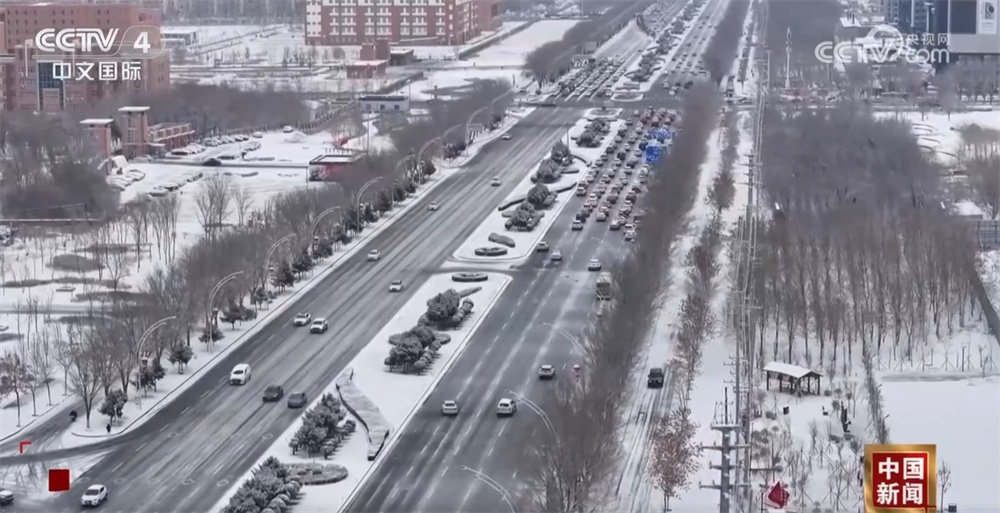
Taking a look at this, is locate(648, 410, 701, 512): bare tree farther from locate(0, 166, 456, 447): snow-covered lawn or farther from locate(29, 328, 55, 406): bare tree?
locate(29, 328, 55, 406): bare tree

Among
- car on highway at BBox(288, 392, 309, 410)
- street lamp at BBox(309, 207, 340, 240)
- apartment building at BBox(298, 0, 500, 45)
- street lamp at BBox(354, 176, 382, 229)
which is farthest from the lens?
apartment building at BBox(298, 0, 500, 45)

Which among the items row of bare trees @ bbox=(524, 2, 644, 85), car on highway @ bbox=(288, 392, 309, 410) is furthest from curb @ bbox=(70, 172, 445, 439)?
row of bare trees @ bbox=(524, 2, 644, 85)

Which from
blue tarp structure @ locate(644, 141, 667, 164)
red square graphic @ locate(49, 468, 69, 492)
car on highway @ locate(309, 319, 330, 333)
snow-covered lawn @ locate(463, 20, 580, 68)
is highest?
snow-covered lawn @ locate(463, 20, 580, 68)

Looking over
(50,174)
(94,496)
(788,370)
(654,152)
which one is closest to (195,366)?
(94,496)

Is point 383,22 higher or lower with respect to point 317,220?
higher

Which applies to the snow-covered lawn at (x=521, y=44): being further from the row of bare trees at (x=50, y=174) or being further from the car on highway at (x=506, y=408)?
the car on highway at (x=506, y=408)

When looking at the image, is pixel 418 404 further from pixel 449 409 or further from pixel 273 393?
pixel 273 393
